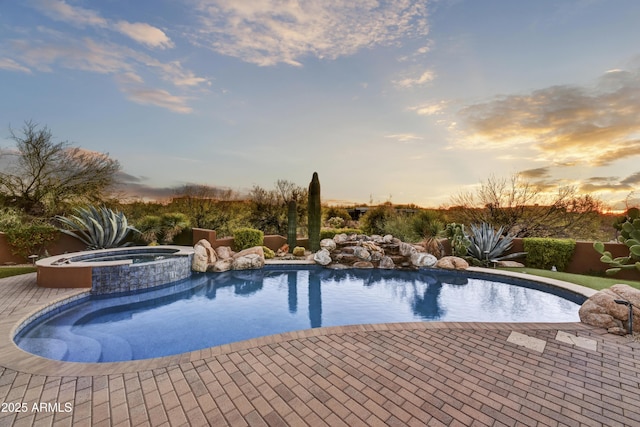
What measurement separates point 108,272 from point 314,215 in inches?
336

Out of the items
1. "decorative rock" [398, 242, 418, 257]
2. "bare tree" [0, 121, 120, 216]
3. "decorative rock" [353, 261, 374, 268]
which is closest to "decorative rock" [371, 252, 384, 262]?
"decorative rock" [353, 261, 374, 268]

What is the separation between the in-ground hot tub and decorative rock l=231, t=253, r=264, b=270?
1.62 meters

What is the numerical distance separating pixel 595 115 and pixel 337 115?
9.22 m

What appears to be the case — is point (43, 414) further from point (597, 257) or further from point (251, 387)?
point (597, 257)

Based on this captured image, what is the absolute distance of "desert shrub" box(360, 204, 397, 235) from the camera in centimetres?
1741

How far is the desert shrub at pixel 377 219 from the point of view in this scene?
17.4 meters

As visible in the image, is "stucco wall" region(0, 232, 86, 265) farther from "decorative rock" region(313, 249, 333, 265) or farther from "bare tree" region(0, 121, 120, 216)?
"decorative rock" region(313, 249, 333, 265)

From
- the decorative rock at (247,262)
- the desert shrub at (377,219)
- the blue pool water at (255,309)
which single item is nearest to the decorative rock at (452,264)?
the blue pool water at (255,309)

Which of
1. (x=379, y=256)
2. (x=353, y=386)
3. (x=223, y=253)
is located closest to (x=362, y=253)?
(x=379, y=256)

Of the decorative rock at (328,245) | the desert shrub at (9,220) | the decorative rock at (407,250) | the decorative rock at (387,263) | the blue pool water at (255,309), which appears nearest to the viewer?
the blue pool water at (255,309)

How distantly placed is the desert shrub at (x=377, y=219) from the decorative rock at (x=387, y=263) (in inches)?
221

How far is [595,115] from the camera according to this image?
9.36m

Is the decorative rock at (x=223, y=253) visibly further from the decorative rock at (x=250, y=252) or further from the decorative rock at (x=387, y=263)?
the decorative rock at (x=387, y=263)

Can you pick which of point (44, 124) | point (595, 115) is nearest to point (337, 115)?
point (595, 115)
